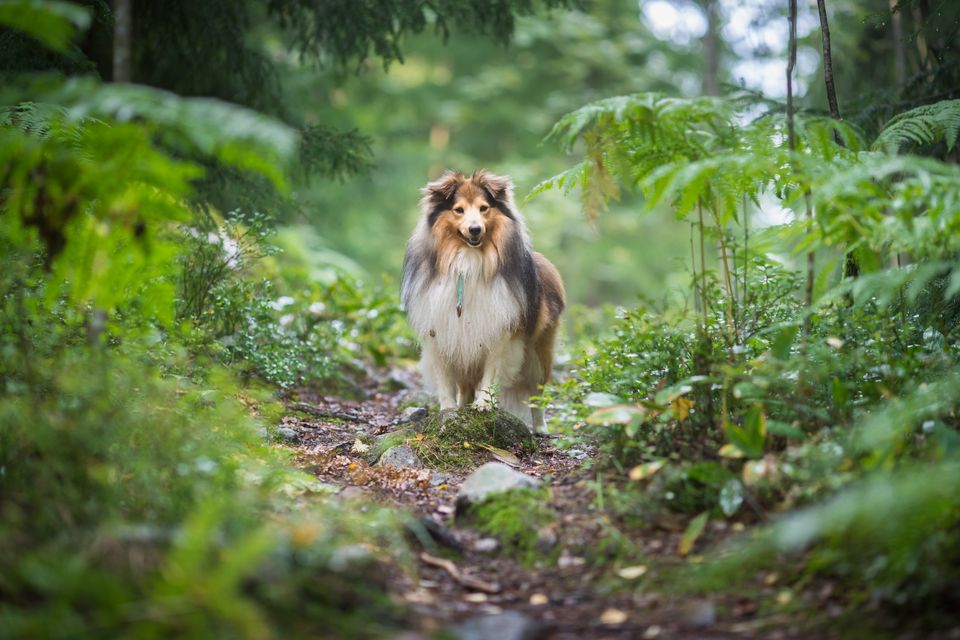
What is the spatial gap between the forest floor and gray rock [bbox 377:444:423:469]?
0.09 metres

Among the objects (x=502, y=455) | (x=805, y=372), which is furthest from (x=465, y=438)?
(x=805, y=372)

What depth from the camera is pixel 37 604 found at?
2.36 m

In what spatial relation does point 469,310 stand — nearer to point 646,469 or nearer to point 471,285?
point 471,285

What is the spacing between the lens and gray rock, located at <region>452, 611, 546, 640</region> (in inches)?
105

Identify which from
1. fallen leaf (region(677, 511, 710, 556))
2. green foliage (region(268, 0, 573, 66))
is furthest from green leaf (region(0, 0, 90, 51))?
green foliage (region(268, 0, 573, 66))

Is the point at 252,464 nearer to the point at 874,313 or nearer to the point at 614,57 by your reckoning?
the point at 874,313

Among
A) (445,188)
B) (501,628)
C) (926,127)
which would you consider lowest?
(501,628)

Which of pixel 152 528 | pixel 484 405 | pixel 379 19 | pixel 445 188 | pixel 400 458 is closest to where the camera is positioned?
pixel 152 528

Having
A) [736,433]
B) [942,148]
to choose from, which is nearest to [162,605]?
[736,433]

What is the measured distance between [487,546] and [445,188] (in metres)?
3.32

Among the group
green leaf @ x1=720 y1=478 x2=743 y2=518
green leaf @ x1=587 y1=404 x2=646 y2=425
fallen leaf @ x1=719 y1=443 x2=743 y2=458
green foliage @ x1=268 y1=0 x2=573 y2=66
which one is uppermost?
green foliage @ x1=268 y1=0 x2=573 y2=66

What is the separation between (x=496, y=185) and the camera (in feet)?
20.7

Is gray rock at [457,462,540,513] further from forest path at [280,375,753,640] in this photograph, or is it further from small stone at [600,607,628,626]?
small stone at [600,607,628,626]

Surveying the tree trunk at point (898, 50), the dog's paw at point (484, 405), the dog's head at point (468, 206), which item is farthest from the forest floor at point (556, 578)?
the tree trunk at point (898, 50)
